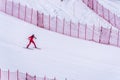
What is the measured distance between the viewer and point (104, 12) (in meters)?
39.0

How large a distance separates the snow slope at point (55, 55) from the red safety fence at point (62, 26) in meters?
0.42

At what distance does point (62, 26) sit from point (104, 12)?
5.72 m

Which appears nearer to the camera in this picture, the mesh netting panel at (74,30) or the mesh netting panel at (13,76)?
the mesh netting panel at (13,76)

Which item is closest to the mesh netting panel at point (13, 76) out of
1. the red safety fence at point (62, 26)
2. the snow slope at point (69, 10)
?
the red safety fence at point (62, 26)

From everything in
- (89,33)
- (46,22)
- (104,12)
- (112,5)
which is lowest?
(89,33)

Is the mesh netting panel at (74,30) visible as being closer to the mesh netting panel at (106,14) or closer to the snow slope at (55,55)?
the snow slope at (55,55)

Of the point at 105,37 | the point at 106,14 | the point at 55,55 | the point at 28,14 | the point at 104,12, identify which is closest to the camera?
Answer: the point at 55,55

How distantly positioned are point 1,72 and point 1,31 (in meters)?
7.23


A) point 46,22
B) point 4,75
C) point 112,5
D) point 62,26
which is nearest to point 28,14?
point 46,22

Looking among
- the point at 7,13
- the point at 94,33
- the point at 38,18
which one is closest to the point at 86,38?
the point at 94,33

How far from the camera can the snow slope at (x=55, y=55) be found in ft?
92.1

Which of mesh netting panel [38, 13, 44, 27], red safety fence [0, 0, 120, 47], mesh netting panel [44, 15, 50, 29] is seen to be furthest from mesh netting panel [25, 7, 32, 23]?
mesh netting panel [44, 15, 50, 29]

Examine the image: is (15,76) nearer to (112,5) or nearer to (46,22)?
(46,22)

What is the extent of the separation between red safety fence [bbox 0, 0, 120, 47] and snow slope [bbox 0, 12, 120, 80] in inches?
16.5
